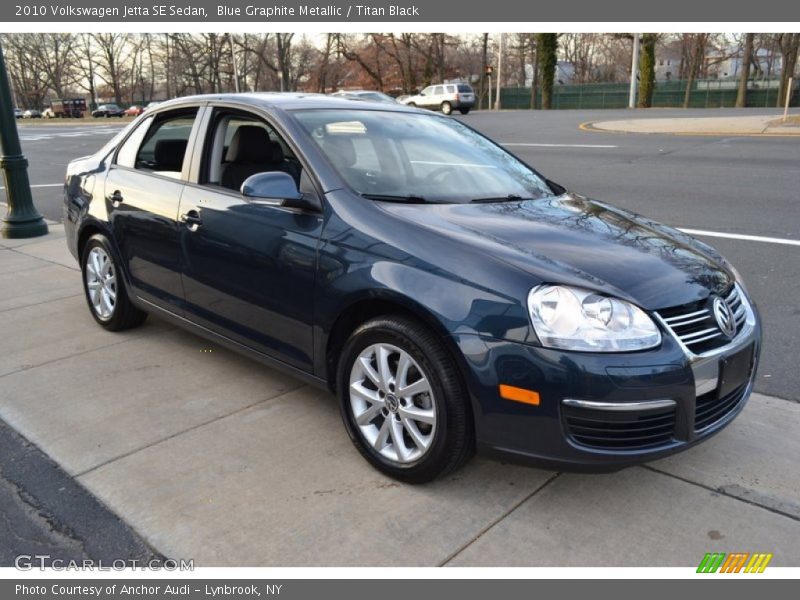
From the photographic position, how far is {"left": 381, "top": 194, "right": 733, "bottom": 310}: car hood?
2814 millimetres

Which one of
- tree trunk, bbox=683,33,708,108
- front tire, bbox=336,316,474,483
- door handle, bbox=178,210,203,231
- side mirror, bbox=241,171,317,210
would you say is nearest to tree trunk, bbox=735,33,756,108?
A: tree trunk, bbox=683,33,708,108

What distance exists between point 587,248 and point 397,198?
3.07 feet

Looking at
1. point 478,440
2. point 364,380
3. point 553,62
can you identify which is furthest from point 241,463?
point 553,62

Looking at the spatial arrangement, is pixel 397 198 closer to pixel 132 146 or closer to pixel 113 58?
pixel 132 146

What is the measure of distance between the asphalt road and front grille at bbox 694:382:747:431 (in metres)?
1.18

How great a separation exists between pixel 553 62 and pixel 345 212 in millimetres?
53848

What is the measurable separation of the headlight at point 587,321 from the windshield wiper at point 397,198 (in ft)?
3.19

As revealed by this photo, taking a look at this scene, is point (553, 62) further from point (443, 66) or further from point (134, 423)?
point (134, 423)

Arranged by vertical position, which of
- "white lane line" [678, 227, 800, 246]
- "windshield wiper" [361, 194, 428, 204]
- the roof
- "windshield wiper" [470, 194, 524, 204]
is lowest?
"white lane line" [678, 227, 800, 246]

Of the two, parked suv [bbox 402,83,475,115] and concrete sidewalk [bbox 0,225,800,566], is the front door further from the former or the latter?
parked suv [bbox 402,83,475,115]

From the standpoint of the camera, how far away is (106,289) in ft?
16.8

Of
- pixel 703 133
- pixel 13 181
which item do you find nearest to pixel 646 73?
pixel 703 133

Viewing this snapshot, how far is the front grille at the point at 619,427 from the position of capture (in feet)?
8.64

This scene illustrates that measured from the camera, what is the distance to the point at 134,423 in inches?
150
